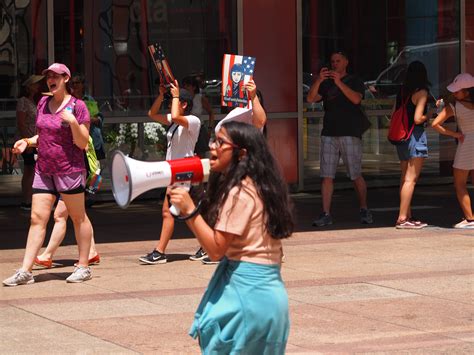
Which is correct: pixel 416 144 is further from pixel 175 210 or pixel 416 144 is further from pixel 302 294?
pixel 175 210

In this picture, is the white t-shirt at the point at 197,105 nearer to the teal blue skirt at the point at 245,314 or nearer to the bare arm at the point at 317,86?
the bare arm at the point at 317,86

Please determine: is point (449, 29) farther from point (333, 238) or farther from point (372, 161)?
point (333, 238)

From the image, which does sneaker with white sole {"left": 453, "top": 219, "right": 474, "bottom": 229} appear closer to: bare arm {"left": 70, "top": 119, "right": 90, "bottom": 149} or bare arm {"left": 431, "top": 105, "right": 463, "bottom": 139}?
bare arm {"left": 431, "top": 105, "right": 463, "bottom": 139}

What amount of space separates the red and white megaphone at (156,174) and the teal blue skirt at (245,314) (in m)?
0.43

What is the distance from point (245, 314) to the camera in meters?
4.95

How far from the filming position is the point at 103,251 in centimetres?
1148

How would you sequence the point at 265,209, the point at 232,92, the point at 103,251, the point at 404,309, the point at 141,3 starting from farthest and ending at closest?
the point at 141,3, the point at 103,251, the point at 232,92, the point at 404,309, the point at 265,209

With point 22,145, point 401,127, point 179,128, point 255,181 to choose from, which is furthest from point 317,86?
point 255,181

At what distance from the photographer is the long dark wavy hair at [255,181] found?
5043 millimetres

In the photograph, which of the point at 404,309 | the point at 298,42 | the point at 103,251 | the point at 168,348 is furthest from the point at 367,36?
the point at 168,348

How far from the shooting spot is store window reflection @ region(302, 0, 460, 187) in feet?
54.7

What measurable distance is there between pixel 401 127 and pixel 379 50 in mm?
4691

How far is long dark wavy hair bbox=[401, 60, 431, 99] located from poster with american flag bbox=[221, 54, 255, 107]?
132 inches

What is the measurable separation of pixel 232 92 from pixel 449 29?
864 cm
